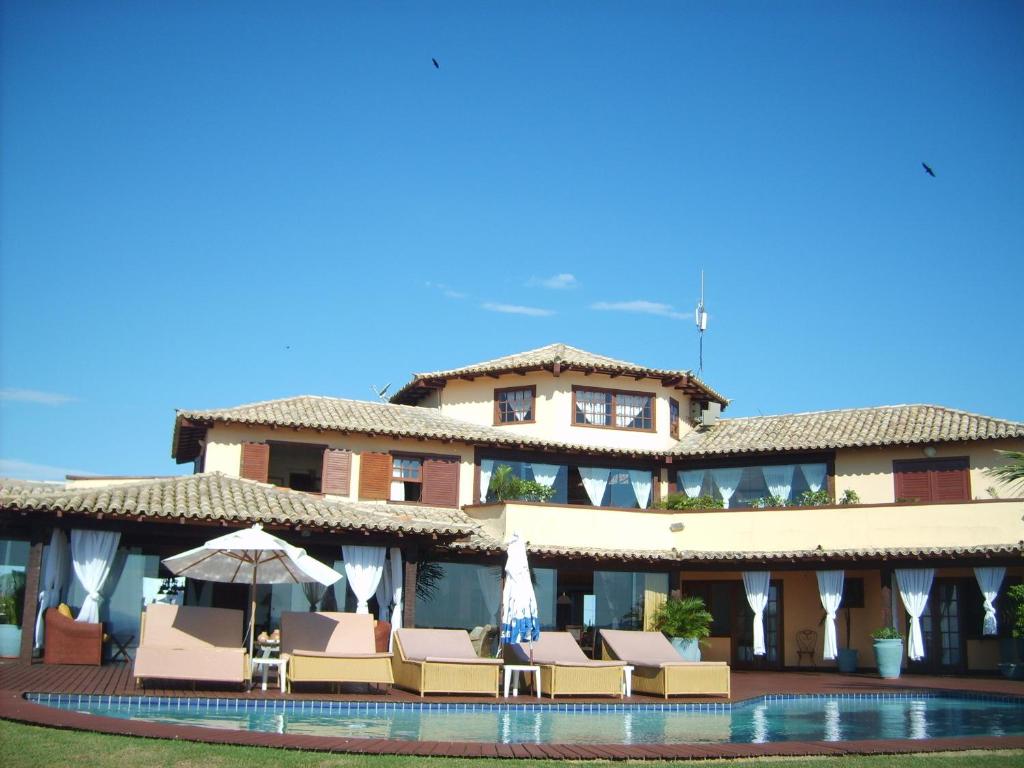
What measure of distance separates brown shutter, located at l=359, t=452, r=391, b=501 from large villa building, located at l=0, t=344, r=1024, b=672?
0.04 m

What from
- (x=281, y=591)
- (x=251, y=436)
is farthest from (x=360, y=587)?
(x=251, y=436)

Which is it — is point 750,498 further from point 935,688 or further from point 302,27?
point 302,27

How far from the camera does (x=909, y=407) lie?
28.7 m

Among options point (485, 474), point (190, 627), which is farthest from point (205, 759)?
point (485, 474)

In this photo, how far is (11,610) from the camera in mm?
20234

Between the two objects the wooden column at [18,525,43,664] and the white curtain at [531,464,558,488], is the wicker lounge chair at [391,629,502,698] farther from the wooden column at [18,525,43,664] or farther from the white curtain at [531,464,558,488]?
the white curtain at [531,464,558,488]

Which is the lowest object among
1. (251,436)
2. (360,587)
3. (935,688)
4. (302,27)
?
(935,688)

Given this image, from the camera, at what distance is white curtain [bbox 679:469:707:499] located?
28.2 m

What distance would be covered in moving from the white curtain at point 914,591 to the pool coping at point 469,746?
14.0 metres

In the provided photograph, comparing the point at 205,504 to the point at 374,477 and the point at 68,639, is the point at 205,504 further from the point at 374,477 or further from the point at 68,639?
the point at 374,477

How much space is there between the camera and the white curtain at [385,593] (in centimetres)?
A: 2075

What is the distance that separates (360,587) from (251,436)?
610 cm

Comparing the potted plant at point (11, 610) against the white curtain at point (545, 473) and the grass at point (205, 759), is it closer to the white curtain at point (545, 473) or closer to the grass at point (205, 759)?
the grass at point (205, 759)

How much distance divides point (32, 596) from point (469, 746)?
11.0m
